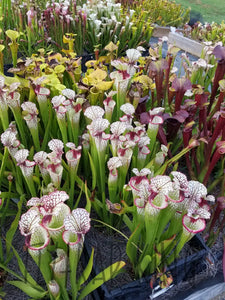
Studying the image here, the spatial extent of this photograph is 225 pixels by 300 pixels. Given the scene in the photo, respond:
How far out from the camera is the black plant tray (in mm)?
960

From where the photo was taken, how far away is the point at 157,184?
749 mm

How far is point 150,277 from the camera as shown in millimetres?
991

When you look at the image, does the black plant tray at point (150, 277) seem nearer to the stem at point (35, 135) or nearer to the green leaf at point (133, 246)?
the green leaf at point (133, 246)

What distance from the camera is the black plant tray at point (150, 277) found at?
0.96m

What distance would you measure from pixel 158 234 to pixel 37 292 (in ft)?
1.52

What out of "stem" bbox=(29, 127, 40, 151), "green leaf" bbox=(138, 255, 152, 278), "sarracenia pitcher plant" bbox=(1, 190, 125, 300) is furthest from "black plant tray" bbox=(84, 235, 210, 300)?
"stem" bbox=(29, 127, 40, 151)

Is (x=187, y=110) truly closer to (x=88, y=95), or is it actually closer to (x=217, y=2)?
(x=88, y=95)

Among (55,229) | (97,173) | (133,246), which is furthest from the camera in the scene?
(97,173)

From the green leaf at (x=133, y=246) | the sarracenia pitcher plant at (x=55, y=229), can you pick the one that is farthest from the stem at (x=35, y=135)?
the green leaf at (x=133, y=246)

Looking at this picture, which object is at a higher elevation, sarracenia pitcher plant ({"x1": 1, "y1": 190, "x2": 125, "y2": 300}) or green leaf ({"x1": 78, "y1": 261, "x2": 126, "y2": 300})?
sarracenia pitcher plant ({"x1": 1, "y1": 190, "x2": 125, "y2": 300})

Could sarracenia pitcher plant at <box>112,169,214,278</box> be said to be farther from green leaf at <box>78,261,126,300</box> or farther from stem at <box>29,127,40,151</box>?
stem at <box>29,127,40,151</box>

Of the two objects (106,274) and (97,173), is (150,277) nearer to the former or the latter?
(106,274)

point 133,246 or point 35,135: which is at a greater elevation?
point 35,135

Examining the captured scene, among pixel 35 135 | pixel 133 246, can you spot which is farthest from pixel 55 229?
pixel 35 135
